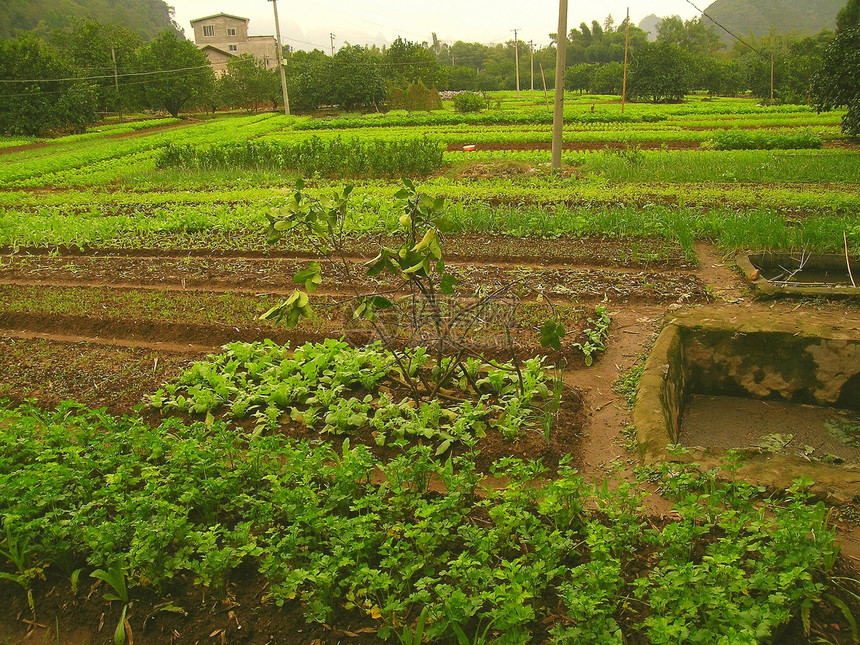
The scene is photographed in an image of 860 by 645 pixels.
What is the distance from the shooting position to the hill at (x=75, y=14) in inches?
2586

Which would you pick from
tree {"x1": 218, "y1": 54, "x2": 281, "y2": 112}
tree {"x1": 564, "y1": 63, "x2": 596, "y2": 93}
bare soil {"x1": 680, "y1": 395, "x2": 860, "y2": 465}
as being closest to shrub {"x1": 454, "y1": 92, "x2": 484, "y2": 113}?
tree {"x1": 218, "y1": 54, "x2": 281, "y2": 112}

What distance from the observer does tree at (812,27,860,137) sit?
15945 mm

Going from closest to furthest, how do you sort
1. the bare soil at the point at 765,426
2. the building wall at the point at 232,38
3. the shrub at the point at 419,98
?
1. the bare soil at the point at 765,426
2. the shrub at the point at 419,98
3. the building wall at the point at 232,38

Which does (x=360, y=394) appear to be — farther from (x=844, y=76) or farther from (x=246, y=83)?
(x=246, y=83)

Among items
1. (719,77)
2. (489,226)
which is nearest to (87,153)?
(489,226)

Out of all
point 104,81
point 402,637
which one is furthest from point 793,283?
point 104,81

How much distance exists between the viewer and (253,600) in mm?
2857

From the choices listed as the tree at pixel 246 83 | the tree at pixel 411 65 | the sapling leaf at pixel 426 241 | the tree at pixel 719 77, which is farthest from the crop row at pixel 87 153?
the tree at pixel 719 77

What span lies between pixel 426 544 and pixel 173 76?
4955 centimetres

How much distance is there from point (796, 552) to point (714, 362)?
9.33 ft

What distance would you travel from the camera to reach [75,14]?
75.9 metres

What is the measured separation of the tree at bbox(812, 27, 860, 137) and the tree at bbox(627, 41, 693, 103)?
26.3m

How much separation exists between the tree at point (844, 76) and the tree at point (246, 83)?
141 ft

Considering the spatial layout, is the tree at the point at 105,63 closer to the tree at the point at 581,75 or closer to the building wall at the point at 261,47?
the building wall at the point at 261,47
